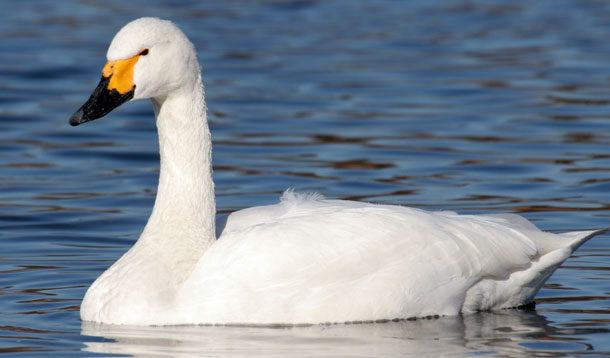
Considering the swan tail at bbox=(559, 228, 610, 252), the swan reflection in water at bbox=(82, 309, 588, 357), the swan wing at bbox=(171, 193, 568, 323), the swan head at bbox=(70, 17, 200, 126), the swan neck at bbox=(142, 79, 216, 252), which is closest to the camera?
the swan reflection in water at bbox=(82, 309, 588, 357)

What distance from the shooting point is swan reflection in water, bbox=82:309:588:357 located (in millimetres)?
6988

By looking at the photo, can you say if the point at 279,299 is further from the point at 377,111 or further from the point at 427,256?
the point at 377,111

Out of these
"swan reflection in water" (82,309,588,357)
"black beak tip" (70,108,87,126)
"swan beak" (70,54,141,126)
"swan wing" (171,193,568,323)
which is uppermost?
"swan beak" (70,54,141,126)

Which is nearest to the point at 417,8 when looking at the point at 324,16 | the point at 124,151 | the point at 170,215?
the point at 324,16

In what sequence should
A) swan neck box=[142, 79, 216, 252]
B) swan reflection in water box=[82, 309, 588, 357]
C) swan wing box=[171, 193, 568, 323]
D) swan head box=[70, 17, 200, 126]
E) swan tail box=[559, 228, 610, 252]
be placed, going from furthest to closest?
swan tail box=[559, 228, 610, 252] → swan neck box=[142, 79, 216, 252] → swan head box=[70, 17, 200, 126] → swan wing box=[171, 193, 568, 323] → swan reflection in water box=[82, 309, 588, 357]

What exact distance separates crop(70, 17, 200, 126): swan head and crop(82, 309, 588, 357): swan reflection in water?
136 centimetres

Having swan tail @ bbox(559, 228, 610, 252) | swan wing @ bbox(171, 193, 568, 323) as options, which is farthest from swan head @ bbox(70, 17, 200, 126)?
swan tail @ bbox(559, 228, 610, 252)

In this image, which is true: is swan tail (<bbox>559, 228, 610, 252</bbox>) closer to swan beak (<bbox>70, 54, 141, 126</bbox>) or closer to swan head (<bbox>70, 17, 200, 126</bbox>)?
swan head (<bbox>70, 17, 200, 126</bbox>)

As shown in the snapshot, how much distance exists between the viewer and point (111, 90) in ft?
25.4

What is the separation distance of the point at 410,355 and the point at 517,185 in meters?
5.41

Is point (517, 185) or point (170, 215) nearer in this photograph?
point (170, 215)

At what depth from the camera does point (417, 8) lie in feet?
81.4

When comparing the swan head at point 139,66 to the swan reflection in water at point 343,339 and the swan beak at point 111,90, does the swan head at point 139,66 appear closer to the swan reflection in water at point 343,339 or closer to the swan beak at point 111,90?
the swan beak at point 111,90

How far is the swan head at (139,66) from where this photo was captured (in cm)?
768
